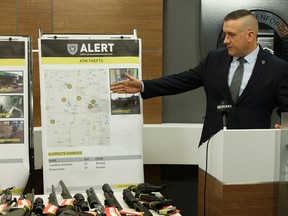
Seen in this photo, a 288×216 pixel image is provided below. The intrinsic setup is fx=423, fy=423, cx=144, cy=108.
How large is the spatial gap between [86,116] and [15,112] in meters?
0.50

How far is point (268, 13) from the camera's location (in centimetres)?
396

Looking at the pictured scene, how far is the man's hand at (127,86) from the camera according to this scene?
301cm

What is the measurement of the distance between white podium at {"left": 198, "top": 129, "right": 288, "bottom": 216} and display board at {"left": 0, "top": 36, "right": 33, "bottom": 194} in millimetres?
1403

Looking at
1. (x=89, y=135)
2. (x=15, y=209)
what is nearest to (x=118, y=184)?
(x=89, y=135)

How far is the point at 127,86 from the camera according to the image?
3035mm

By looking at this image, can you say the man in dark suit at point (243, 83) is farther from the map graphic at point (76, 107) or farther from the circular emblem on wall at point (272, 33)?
the circular emblem on wall at point (272, 33)

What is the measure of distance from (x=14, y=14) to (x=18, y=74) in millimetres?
1046

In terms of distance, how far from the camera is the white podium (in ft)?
7.36

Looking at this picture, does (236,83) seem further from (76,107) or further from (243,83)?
(76,107)

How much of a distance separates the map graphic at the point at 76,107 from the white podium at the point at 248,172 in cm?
100

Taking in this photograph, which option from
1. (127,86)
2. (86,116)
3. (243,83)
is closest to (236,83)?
(243,83)

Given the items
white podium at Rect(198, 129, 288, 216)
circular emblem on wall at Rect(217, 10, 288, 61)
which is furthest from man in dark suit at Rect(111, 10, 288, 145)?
circular emblem on wall at Rect(217, 10, 288, 61)

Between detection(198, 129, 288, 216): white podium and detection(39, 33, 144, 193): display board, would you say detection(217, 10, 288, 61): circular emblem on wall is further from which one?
detection(198, 129, 288, 216): white podium

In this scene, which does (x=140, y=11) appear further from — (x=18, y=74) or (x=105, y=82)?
(x=18, y=74)
